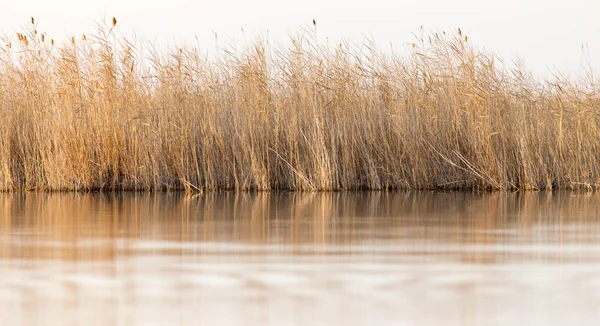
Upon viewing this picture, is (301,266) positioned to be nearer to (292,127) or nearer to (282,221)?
(282,221)

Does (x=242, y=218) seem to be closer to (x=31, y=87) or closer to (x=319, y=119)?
(x=319, y=119)

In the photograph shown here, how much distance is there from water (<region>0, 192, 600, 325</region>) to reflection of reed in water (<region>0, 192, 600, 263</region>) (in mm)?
16

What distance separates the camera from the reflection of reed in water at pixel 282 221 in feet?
14.1

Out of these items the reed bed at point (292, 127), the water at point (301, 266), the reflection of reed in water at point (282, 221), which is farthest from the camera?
the reed bed at point (292, 127)

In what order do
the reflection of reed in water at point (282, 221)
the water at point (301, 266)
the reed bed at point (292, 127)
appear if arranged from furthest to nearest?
the reed bed at point (292, 127) → the reflection of reed in water at point (282, 221) → the water at point (301, 266)

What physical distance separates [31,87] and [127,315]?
7.18m

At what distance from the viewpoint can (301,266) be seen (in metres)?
3.47

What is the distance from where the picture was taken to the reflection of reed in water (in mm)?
4289

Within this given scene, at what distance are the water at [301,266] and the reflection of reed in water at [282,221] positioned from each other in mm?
16

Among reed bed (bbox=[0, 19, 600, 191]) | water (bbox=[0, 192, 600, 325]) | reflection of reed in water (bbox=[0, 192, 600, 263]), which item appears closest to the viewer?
water (bbox=[0, 192, 600, 325])

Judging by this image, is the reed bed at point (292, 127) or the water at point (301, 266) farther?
the reed bed at point (292, 127)

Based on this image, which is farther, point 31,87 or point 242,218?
point 31,87

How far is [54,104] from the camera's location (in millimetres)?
8992

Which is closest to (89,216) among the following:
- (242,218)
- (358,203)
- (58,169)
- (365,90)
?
(242,218)
